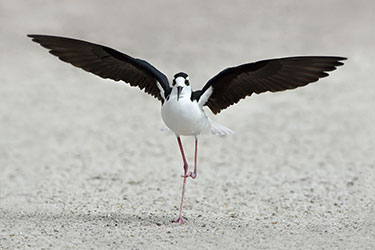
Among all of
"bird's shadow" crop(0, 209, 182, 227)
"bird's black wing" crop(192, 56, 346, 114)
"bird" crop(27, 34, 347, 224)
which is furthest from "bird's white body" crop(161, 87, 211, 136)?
"bird's shadow" crop(0, 209, 182, 227)

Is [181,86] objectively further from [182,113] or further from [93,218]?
[93,218]

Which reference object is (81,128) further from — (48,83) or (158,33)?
(158,33)

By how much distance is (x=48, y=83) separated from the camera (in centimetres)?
1204

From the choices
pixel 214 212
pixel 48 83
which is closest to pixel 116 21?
pixel 48 83

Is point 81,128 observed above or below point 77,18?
below

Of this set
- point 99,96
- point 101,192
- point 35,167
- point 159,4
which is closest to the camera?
point 101,192

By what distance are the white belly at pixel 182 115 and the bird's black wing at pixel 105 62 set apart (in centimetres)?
25

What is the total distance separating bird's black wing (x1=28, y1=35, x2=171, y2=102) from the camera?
5730 mm

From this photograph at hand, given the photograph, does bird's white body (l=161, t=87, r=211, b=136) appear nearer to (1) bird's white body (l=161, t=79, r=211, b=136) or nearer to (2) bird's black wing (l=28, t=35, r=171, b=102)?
(1) bird's white body (l=161, t=79, r=211, b=136)

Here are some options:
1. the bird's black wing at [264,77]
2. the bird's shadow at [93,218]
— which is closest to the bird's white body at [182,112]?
the bird's black wing at [264,77]

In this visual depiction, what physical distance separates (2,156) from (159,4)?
8.01 metres

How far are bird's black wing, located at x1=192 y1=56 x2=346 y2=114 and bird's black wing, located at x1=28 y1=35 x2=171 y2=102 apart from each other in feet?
1.38

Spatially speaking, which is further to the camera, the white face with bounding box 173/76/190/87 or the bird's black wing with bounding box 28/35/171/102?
the bird's black wing with bounding box 28/35/171/102

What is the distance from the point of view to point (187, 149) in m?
9.41
